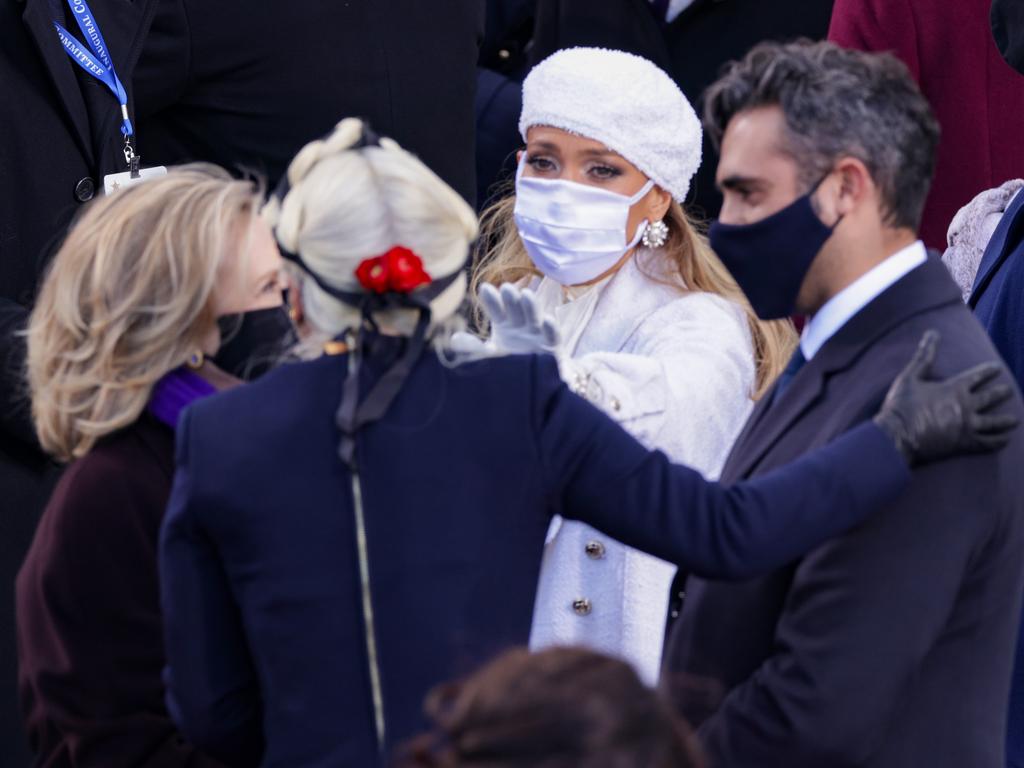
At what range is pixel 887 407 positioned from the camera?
2111mm

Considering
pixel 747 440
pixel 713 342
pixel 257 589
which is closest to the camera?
pixel 257 589

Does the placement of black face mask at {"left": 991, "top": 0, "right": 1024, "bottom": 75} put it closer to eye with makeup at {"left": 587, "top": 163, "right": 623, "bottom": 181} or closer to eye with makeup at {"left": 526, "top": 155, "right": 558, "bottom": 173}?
eye with makeup at {"left": 587, "top": 163, "right": 623, "bottom": 181}

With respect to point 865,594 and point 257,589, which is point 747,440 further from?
point 257,589

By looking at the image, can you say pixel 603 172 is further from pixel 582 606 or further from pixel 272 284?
pixel 272 284

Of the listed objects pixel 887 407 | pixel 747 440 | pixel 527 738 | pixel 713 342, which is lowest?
pixel 713 342

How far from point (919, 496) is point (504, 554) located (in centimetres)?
57

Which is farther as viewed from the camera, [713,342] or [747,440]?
[713,342]

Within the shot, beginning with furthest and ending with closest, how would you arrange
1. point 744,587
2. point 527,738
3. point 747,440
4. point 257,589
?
point 747,440
point 744,587
point 257,589
point 527,738

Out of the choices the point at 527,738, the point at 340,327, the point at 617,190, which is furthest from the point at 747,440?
the point at 527,738

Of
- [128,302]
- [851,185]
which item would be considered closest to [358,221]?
[128,302]

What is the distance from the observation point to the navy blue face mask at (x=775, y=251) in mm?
2328

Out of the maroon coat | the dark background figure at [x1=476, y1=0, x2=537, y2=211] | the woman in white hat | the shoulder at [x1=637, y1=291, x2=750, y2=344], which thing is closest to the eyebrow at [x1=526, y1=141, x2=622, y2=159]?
the woman in white hat

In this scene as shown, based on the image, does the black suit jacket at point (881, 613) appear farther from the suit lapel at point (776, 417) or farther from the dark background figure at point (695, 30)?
the dark background figure at point (695, 30)

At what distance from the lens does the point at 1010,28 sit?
3504 mm
